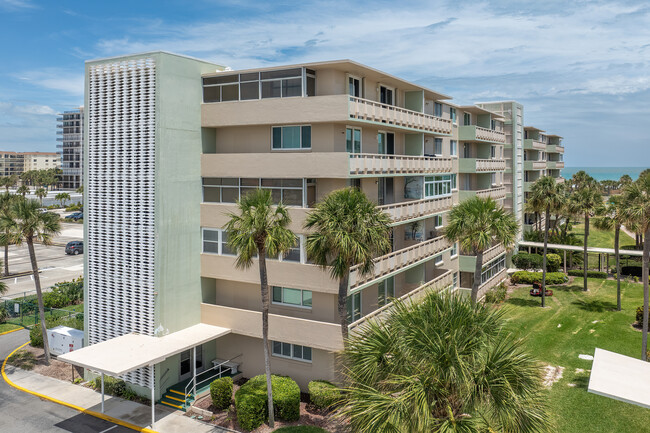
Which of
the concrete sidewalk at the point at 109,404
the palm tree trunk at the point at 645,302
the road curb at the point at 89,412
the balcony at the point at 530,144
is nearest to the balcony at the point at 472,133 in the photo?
the palm tree trunk at the point at 645,302

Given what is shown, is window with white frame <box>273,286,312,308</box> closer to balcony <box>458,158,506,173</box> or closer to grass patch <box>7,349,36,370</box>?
grass patch <box>7,349,36,370</box>

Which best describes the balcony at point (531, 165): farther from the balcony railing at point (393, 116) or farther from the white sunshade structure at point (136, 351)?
the white sunshade structure at point (136, 351)

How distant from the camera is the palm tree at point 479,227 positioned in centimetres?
2791

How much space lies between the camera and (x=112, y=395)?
26297mm

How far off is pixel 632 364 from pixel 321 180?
15.8 m

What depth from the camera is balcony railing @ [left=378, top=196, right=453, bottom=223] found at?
2770 cm

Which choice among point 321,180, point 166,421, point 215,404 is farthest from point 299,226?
point 166,421

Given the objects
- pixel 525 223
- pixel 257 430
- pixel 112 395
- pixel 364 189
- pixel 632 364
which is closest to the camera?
pixel 632 364

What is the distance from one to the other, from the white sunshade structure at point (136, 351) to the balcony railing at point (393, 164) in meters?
11.3

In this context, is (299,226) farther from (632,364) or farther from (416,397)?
(632,364)

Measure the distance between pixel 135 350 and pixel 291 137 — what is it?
13.0 m

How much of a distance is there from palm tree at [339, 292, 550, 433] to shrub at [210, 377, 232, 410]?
36.9 feet

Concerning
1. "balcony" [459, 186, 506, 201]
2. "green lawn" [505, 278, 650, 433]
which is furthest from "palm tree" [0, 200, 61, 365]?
"balcony" [459, 186, 506, 201]

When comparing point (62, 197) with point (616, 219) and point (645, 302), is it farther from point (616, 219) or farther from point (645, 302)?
point (645, 302)
